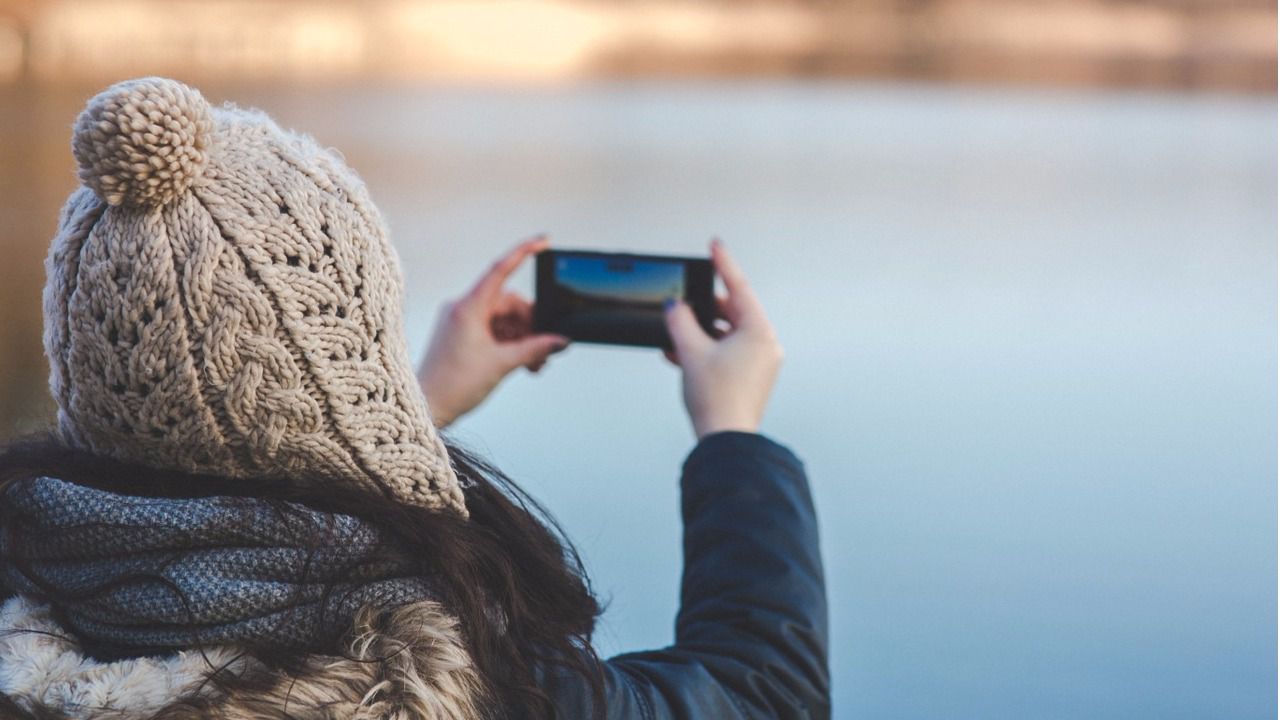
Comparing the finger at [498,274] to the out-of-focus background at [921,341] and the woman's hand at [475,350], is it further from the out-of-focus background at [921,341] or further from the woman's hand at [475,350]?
the out-of-focus background at [921,341]

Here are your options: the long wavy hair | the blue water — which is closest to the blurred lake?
the blue water

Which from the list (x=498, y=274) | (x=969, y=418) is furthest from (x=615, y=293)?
(x=969, y=418)

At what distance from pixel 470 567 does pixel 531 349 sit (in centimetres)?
51

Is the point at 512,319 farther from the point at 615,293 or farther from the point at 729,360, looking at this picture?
the point at 729,360

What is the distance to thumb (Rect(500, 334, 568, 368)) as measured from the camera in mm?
1286

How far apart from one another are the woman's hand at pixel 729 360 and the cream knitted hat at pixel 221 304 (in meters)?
0.34

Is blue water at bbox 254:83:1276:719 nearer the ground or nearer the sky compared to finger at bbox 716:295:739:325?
nearer the ground

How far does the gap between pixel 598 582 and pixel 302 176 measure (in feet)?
5.51

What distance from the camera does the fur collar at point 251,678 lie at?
2.31 ft

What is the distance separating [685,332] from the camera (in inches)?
47.5

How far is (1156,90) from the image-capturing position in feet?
52.7

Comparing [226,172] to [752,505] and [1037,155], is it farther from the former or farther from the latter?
[1037,155]

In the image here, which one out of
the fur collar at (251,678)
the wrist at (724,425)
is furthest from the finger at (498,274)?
the fur collar at (251,678)

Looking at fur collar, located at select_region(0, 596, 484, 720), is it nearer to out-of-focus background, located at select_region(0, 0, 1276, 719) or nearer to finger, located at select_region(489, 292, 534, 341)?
finger, located at select_region(489, 292, 534, 341)
